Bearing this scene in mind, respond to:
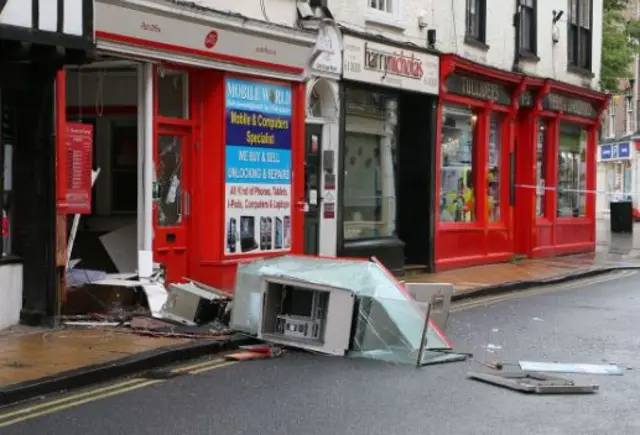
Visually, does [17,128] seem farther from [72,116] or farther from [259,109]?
[259,109]

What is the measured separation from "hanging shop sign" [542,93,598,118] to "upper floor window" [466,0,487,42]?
316cm

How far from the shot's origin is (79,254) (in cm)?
1252

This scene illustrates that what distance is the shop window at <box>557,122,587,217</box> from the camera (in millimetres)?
22844

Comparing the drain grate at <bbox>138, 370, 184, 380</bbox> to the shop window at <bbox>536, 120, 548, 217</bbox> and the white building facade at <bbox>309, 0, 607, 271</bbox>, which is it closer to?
the white building facade at <bbox>309, 0, 607, 271</bbox>

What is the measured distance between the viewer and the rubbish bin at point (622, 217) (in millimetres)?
32938

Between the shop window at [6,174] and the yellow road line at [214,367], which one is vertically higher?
the shop window at [6,174]

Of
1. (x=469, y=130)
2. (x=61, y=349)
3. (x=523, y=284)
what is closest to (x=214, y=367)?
(x=61, y=349)

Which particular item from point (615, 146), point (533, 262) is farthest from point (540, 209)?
point (615, 146)

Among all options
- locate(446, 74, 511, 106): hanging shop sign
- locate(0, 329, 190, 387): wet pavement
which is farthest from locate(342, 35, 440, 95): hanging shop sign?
locate(0, 329, 190, 387): wet pavement

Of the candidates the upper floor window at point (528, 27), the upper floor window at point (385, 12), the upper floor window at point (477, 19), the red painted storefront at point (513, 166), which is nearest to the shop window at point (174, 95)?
the upper floor window at point (385, 12)

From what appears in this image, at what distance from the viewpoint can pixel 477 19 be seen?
19000 millimetres

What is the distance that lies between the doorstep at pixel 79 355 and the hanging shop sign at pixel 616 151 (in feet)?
130

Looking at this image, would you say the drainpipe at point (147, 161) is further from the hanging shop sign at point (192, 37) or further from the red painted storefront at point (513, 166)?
the red painted storefront at point (513, 166)

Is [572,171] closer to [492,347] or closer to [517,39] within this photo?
[517,39]
